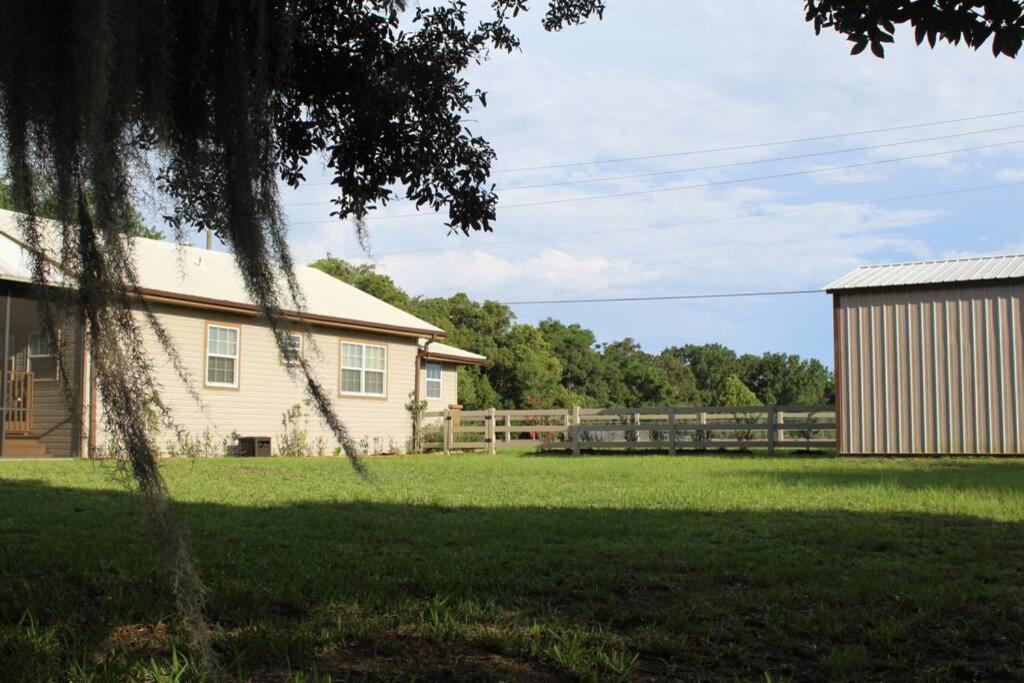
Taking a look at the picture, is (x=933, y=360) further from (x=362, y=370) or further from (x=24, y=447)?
(x=24, y=447)

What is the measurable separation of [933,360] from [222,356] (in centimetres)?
1249

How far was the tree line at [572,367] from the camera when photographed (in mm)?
39156

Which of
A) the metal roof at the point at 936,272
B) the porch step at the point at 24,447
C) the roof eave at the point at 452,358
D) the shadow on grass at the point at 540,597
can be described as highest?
the metal roof at the point at 936,272

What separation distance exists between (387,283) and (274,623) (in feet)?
115

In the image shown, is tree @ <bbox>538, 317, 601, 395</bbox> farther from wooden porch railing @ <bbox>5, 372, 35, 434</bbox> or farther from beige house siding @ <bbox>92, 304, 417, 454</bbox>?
wooden porch railing @ <bbox>5, 372, 35, 434</bbox>

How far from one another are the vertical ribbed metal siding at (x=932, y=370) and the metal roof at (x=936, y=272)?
19 cm

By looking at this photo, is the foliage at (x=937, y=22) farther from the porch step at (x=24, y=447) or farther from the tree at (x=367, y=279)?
the tree at (x=367, y=279)

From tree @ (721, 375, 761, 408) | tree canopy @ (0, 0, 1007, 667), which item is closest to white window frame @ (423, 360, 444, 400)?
tree canopy @ (0, 0, 1007, 667)

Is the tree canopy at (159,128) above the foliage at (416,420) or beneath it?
above

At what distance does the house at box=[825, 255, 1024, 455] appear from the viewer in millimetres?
16266

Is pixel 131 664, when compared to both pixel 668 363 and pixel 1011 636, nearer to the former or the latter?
pixel 1011 636

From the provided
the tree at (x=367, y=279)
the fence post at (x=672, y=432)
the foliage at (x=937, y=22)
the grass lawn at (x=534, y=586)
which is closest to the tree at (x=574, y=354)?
the tree at (x=367, y=279)

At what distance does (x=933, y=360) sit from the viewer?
16.7m

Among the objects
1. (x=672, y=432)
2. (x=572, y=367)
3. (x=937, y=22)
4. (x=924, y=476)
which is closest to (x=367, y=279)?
(x=572, y=367)
